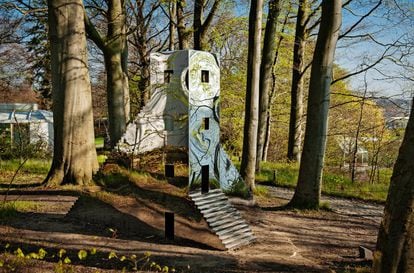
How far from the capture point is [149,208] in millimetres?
7723

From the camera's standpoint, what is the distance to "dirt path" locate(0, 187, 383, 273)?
5.60 m

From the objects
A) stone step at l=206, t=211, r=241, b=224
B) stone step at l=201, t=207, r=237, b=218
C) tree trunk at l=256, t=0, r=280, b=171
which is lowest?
stone step at l=206, t=211, r=241, b=224

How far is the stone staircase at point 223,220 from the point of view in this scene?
6543mm

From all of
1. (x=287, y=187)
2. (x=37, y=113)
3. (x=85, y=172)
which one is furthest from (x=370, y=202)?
(x=37, y=113)

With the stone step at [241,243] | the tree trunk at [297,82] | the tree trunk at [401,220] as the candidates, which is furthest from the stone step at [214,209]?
the tree trunk at [297,82]

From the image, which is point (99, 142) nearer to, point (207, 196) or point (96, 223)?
point (96, 223)

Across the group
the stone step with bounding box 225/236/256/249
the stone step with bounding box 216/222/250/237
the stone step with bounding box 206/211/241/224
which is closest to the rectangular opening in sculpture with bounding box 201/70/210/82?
the stone step with bounding box 206/211/241/224

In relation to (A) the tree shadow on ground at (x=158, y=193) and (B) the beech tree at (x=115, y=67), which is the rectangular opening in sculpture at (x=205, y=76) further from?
(B) the beech tree at (x=115, y=67)

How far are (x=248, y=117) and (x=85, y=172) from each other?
4423 millimetres

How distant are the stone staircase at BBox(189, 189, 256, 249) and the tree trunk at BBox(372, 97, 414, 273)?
11.4 feet

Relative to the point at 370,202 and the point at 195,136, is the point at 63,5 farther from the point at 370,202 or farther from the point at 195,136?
the point at 370,202

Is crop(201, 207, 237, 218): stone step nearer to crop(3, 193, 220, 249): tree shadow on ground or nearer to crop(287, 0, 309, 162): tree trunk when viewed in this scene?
crop(3, 193, 220, 249): tree shadow on ground

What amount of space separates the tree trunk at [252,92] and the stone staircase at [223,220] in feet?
9.87

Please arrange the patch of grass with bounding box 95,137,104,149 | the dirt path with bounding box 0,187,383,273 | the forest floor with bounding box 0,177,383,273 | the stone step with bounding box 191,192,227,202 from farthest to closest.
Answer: the patch of grass with bounding box 95,137,104,149
the stone step with bounding box 191,192,227,202
the dirt path with bounding box 0,187,383,273
the forest floor with bounding box 0,177,383,273
